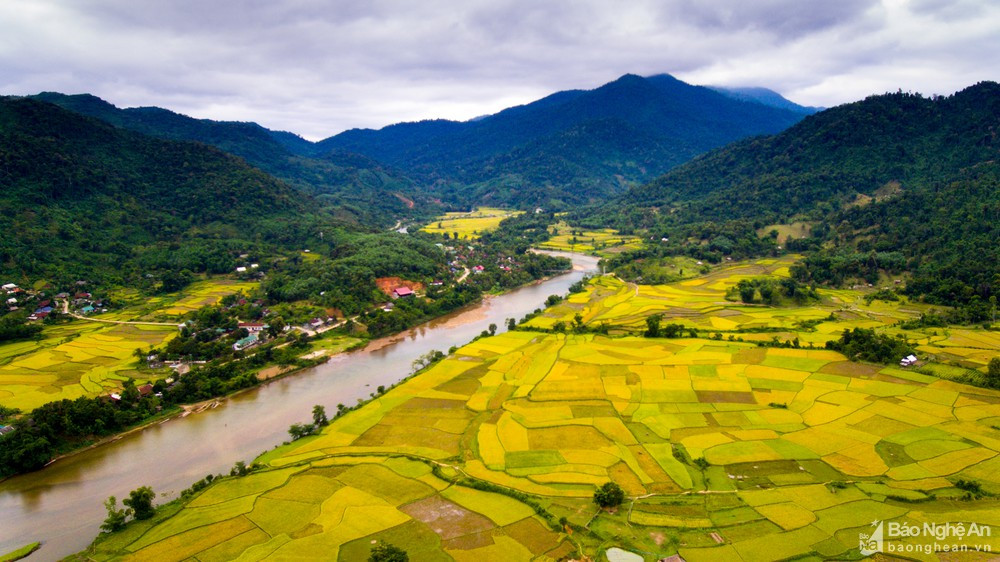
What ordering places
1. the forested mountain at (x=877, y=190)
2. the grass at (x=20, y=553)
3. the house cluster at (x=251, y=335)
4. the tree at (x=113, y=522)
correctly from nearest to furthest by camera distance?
the grass at (x=20, y=553) < the tree at (x=113, y=522) < the house cluster at (x=251, y=335) < the forested mountain at (x=877, y=190)

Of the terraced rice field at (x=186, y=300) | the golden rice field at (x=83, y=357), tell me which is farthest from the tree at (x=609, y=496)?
the terraced rice field at (x=186, y=300)

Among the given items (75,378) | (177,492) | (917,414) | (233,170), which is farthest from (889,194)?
(233,170)

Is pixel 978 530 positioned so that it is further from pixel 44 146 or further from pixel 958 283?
pixel 44 146

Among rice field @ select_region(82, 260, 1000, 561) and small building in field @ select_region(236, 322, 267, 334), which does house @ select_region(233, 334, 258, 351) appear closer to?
small building in field @ select_region(236, 322, 267, 334)

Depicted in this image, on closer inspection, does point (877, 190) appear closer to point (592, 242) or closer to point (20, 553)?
point (592, 242)

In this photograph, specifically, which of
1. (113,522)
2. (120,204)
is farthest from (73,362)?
(120,204)

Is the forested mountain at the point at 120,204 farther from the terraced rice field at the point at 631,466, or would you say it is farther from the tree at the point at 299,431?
the terraced rice field at the point at 631,466
